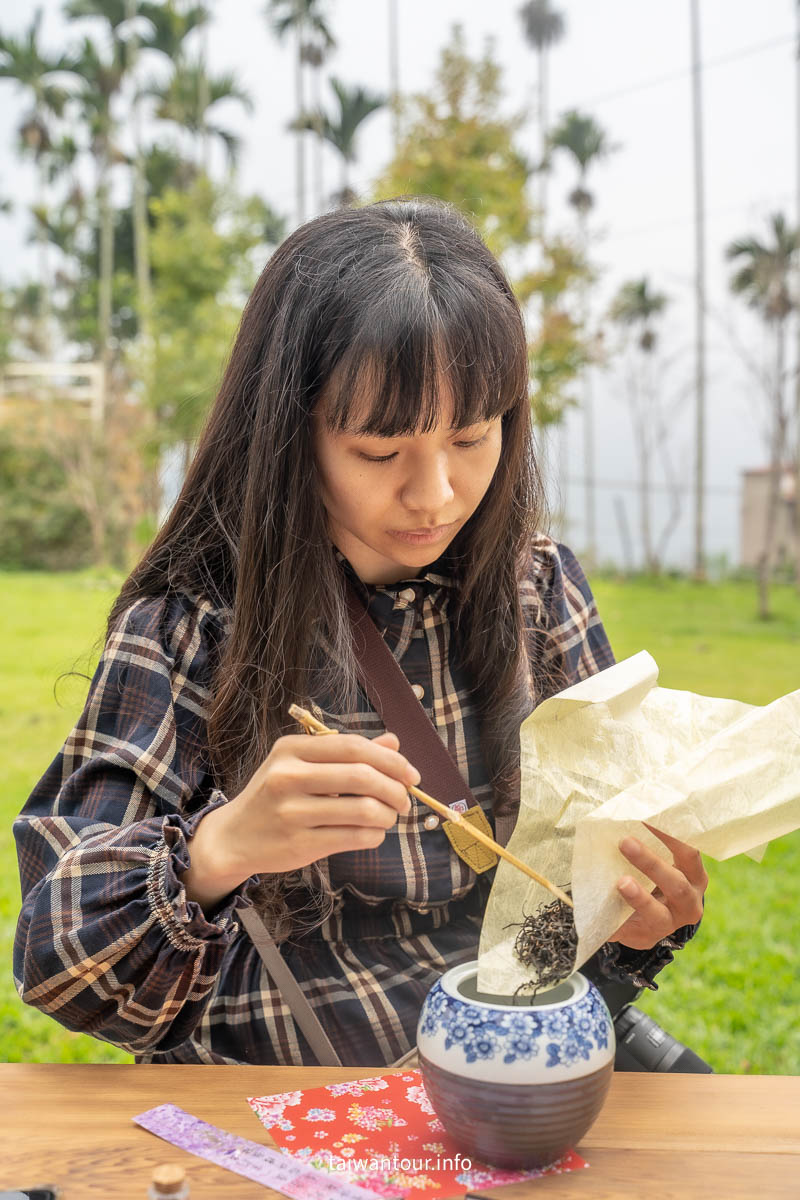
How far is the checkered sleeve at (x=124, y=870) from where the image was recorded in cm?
112

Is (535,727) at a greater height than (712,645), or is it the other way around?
(535,727)

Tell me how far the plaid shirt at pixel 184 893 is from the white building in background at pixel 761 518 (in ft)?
37.0

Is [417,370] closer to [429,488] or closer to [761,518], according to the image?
[429,488]

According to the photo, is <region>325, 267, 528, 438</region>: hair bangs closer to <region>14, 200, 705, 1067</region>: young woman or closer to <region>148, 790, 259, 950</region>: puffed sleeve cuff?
<region>14, 200, 705, 1067</region>: young woman

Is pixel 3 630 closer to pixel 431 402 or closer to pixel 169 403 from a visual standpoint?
pixel 169 403

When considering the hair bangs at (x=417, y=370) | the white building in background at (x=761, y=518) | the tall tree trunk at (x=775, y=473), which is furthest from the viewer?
the white building in background at (x=761, y=518)

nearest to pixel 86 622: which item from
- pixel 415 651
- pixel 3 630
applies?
pixel 3 630

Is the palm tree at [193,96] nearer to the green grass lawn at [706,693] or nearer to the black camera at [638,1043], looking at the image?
the green grass lawn at [706,693]

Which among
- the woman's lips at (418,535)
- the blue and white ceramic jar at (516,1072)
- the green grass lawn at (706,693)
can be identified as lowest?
the green grass lawn at (706,693)

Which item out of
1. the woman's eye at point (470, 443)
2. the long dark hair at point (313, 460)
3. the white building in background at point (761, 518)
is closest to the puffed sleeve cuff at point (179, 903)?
the long dark hair at point (313, 460)

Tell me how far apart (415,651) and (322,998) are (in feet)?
1.51

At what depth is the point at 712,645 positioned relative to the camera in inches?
358

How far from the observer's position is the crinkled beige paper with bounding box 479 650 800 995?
1031 mm

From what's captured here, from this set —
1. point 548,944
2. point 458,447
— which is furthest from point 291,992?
point 458,447
